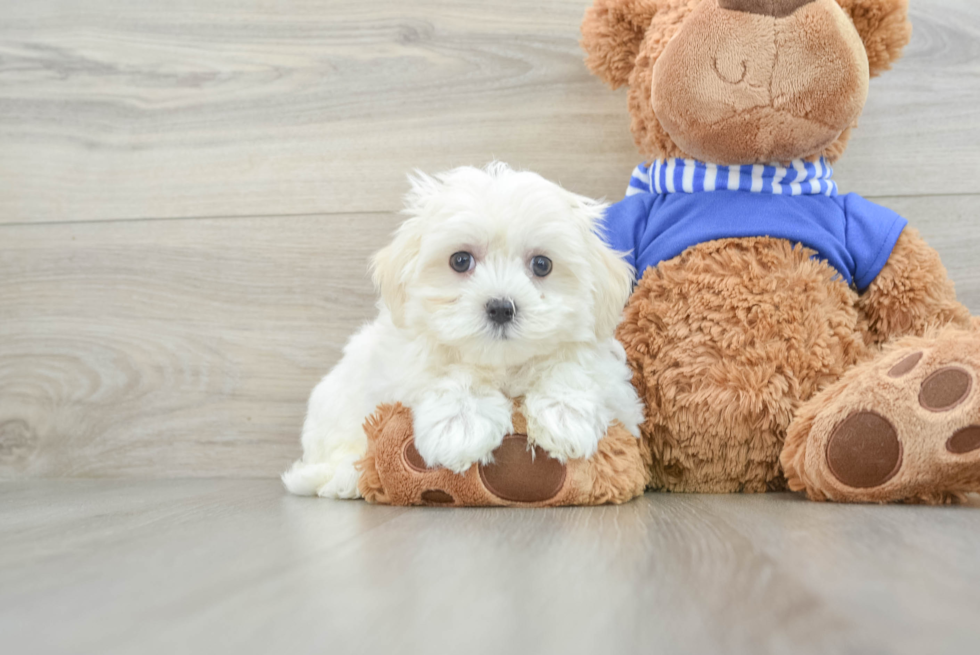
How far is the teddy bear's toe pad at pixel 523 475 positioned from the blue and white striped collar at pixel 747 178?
47 centimetres

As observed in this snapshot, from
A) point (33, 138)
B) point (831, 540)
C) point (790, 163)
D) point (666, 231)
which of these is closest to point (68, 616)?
point (831, 540)

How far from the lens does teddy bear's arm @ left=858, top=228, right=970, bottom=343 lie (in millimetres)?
1066

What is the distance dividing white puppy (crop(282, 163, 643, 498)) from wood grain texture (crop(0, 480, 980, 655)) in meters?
0.11

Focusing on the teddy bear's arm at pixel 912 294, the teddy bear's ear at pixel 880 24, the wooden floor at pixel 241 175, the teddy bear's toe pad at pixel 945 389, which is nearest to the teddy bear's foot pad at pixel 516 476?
the wooden floor at pixel 241 175

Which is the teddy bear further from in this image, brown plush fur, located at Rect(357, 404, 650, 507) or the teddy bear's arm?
brown plush fur, located at Rect(357, 404, 650, 507)

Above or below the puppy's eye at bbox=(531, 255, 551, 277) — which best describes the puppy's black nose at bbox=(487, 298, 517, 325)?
below

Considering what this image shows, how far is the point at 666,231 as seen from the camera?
3.67 feet

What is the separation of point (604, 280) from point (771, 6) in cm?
40

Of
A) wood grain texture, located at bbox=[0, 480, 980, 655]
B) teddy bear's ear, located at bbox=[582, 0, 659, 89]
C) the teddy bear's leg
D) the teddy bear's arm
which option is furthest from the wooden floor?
the teddy bear's leg

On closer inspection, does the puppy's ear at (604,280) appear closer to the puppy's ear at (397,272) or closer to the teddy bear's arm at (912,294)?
the puppy's ear at (397,272)

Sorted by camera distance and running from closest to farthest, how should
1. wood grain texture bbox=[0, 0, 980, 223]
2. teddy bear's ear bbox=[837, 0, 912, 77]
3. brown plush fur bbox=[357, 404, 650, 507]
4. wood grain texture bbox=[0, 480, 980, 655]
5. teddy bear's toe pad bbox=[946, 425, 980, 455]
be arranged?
1. wood grain texture bbox=[0, 480, 980, 655]
2. teddy bear's toe pad bbox=[946, 425, 980, 455]
3. brown plush fur bbox=[357, 404, 650, 507]
4. teddy bear's ear bbox=[837, 0, 912, 77]
5. wood grain texture bbox=[0, 0, 980, 223]

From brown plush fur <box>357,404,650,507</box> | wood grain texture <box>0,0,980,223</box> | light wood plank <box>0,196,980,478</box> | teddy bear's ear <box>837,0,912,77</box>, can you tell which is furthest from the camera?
light wood plank <box>0,196,980,478</box>

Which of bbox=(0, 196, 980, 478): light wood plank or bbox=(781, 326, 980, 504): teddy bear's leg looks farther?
→ bbox=(0, 196, 980, 478): light wood plank

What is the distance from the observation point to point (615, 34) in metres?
1.18
